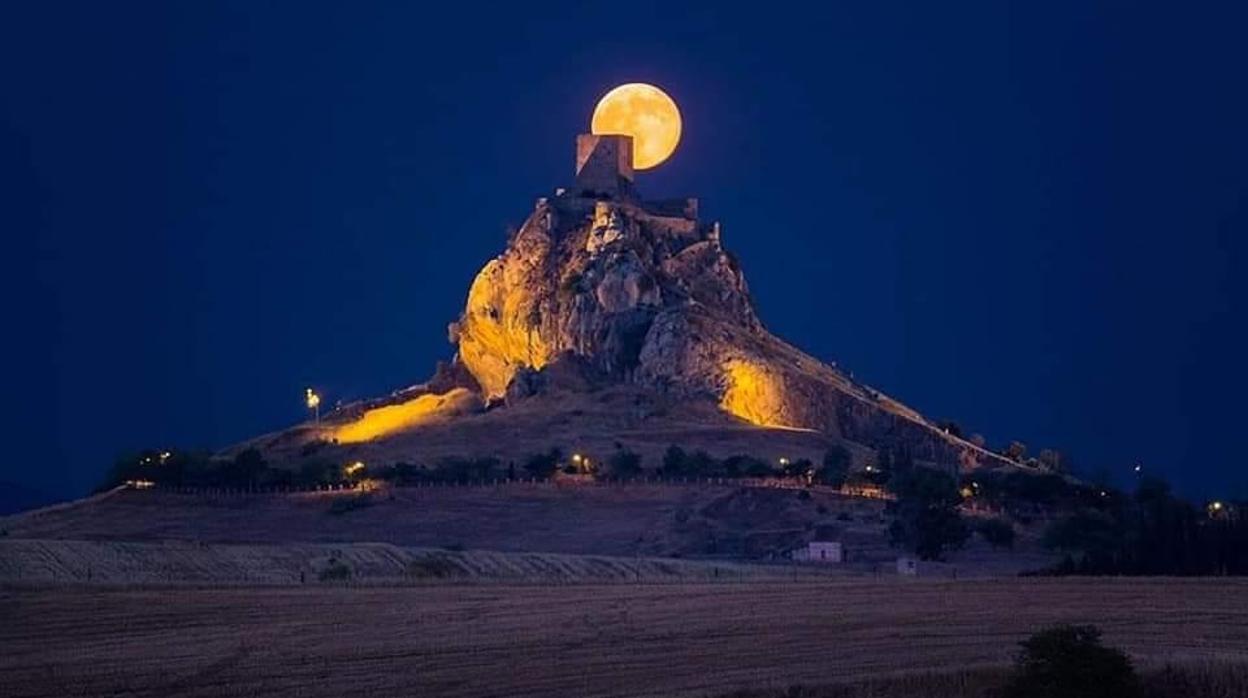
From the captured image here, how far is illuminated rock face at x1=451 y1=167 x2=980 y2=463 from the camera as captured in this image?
13862 centimetres

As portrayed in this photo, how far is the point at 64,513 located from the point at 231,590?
2054 inches

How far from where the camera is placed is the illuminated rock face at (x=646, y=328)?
13862 cm

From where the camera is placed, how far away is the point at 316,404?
470 feet

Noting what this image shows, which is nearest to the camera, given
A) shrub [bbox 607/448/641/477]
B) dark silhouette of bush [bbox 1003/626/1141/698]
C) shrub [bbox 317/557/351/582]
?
dark silhouette of bush [bbox 1003/626/1141/698]

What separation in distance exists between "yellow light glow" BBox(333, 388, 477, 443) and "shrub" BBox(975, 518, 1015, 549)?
52.8 metres

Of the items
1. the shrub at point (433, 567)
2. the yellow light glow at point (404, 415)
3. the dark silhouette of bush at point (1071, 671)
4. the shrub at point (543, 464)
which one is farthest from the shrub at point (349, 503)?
the dark silhouette of bush at point (1071, 671)

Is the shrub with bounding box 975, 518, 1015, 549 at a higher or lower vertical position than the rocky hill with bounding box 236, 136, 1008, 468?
lower

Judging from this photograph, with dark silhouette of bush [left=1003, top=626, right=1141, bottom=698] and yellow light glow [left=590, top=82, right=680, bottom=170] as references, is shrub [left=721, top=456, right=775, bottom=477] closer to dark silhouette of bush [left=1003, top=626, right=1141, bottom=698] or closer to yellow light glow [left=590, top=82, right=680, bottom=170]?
yellow light glow [left=590, top=82, right=680, bottom=170]

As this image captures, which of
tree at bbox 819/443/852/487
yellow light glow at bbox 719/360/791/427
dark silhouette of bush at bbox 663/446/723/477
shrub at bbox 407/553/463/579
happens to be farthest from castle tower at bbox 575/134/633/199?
shrub at bbox 407/553/463/579

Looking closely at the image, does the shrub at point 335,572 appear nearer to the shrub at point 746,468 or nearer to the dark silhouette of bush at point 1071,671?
the dark silhouette of bush at point 1071,671

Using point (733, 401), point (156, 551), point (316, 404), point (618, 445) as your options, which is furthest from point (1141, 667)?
point (316, 404)

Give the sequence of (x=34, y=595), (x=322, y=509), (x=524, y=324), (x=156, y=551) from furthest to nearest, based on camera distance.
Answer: (x=524, y=324) → (x=322, y=509) → (x=156, y=551) → (x=34, y=595)

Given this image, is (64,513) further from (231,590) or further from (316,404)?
(231,590)

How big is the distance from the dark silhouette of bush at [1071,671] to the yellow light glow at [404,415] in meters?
100
